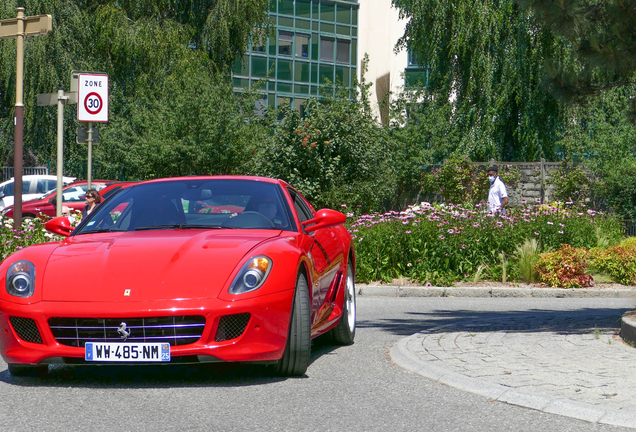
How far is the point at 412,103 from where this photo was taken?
31.9 meters

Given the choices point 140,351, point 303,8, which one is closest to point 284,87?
point 303,8

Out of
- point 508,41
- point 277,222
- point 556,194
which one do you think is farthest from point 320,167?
point 277,222

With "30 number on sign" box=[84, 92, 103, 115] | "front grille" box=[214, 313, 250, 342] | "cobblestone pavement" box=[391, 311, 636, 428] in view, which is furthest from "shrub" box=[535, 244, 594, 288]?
"front grille" box=[214, 313, 250, 342]

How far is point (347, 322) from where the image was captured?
305 inches

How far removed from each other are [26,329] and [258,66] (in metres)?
42.2

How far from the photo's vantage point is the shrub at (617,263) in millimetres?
14406

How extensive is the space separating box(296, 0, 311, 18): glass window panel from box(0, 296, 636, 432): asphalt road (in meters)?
42.7

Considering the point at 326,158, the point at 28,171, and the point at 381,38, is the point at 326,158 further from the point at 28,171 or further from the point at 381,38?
the point at 381,38

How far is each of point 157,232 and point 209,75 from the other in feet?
79.6

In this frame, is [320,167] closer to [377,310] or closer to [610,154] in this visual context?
[610,154]

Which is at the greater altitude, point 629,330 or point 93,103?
point 93,103

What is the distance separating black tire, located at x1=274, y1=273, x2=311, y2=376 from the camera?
5806 mm

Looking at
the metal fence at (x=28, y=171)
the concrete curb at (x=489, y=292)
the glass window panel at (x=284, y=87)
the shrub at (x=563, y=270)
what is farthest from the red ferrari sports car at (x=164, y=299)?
the glass window panel at (x=284, y=87)

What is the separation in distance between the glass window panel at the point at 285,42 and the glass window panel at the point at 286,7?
1.14 meters
